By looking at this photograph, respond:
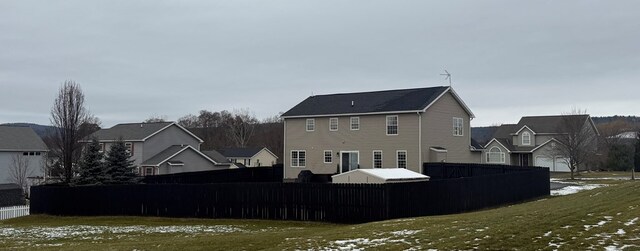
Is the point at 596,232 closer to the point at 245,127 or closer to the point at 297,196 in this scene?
the point at 297,196

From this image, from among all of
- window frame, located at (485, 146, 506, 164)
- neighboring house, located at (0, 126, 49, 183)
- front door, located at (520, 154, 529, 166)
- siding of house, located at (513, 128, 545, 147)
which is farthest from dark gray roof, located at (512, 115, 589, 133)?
neighboring house, located at (0, 126, 49, 183)

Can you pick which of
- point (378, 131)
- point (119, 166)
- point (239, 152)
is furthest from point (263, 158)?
point (119, 166)

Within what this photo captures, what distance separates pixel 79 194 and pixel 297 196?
37.9 feet

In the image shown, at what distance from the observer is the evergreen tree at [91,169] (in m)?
32.3

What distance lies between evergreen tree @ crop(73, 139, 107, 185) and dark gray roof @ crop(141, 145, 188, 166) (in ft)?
64.6

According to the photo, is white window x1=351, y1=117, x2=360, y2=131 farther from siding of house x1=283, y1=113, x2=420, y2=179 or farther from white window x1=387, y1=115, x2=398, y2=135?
white window x1=387, y1=115, x2=398, y2=135

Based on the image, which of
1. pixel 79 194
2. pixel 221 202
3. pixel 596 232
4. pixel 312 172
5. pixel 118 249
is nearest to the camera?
pixel 596 232

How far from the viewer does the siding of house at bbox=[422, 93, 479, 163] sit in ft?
124

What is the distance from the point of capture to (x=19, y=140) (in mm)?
54562

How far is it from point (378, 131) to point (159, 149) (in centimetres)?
Answer: 2646

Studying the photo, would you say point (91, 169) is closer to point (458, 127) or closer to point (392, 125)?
point (392, 125)

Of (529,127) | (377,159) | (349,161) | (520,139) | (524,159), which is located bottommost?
(524,159)

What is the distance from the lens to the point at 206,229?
62.2 feet

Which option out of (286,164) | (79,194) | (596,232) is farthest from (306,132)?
(596,232)
